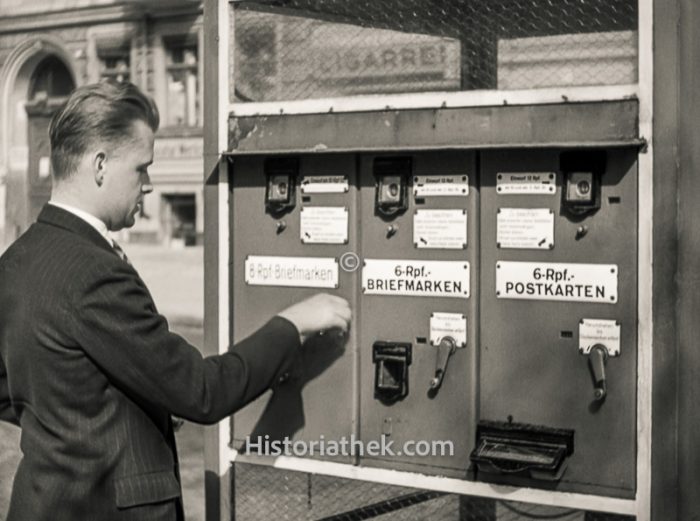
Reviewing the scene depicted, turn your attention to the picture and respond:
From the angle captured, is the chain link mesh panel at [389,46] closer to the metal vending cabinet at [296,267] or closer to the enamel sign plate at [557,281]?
the metal vending cabinet at [296,267]

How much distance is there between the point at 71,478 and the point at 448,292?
109 centimetres

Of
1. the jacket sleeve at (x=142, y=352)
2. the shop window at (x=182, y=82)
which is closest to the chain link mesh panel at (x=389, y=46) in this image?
the jacket sleeve at (x=142, y=352)

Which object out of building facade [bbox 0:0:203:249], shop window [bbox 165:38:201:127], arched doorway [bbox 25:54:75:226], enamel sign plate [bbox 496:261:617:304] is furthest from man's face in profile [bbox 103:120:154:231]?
arched doorway [bbox 25:54:75:226]

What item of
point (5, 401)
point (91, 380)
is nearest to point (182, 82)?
point (5, 401)

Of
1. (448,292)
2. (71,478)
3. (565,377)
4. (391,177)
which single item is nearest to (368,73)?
(391,177)

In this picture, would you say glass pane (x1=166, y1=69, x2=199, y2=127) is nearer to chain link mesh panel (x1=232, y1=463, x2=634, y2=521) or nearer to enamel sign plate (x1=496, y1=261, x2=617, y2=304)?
chain link mesh panel (x1=232, y1=463, x2=634, y2=521)

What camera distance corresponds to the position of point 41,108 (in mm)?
18609

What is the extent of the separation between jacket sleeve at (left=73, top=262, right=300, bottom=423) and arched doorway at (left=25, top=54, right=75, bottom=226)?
16184 mm

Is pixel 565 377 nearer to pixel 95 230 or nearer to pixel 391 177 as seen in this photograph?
pixel 391 177

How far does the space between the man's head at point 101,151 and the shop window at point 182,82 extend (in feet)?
49.2

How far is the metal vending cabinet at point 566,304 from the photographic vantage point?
2.68 meters

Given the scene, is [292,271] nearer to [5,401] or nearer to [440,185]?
[440,185]

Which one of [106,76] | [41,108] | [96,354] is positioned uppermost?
[106,76]

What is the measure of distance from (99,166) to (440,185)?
0.94 m
